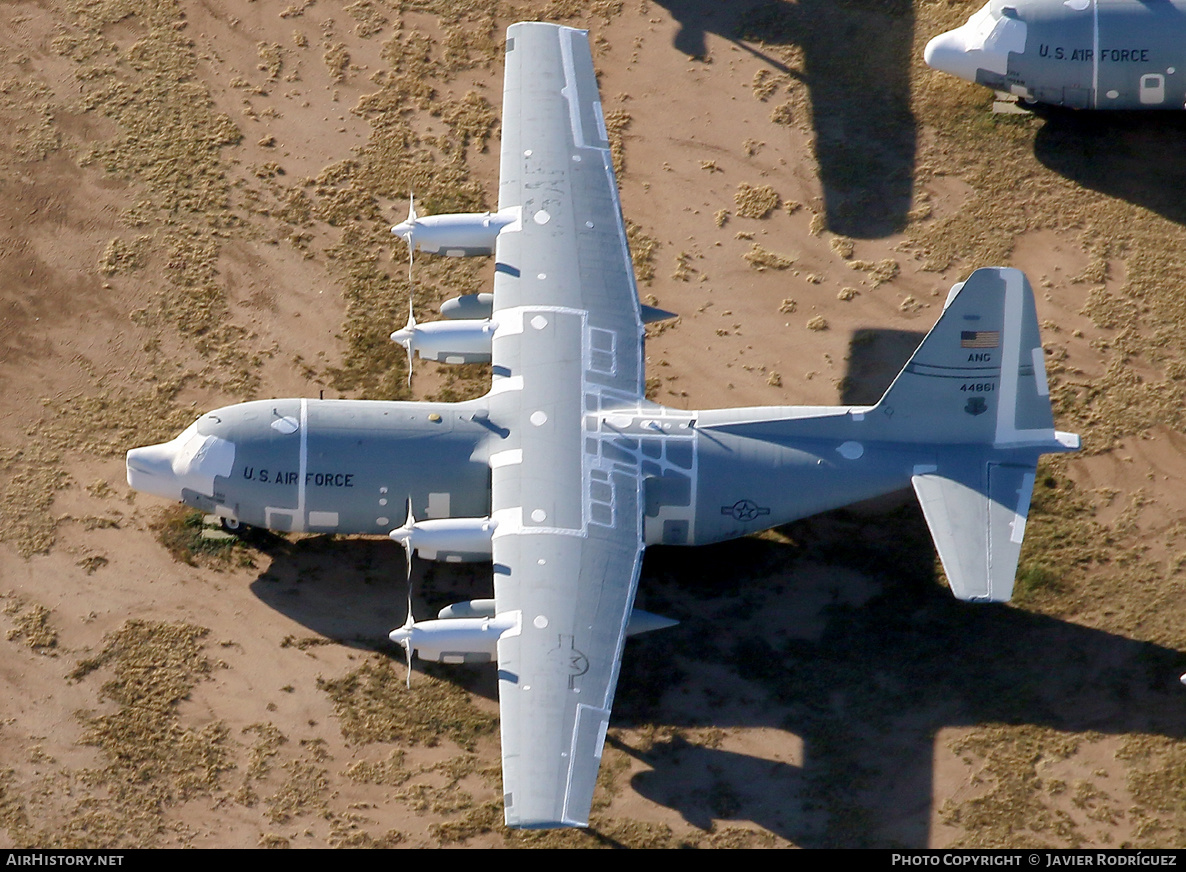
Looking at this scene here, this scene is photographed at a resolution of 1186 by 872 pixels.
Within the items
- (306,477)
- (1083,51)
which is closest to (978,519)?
(306,477)

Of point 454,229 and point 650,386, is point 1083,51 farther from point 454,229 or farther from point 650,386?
point 454,229

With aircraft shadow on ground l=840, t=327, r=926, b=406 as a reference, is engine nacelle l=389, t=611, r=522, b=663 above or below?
below

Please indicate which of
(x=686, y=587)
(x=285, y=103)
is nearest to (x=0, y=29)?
(x=285, y=103)

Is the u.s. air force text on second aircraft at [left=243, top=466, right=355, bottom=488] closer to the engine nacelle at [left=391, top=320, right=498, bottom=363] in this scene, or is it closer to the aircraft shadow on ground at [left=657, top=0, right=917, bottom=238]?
the engine nacelle at [left=391, top=320, right=498, bottom=363]

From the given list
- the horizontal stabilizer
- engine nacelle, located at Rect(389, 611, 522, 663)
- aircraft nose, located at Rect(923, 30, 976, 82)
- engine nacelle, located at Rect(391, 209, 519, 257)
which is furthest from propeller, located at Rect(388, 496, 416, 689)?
aircraft nose, located at Rect(923, 30, 976, 82)

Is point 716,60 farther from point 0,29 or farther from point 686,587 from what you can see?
point 0,29
